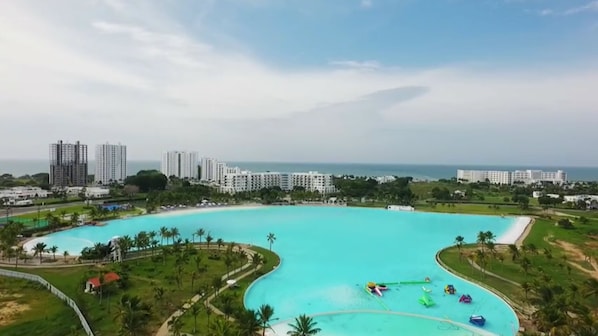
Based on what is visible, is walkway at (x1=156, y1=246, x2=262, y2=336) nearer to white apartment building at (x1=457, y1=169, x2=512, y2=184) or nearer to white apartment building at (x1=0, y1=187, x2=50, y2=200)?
white apartment building at (x1=0, y1=187, x2=50, y2=200)

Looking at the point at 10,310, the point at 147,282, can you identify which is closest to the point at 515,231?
the point at 147,282

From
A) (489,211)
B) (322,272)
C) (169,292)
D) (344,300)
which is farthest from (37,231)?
(489,211)

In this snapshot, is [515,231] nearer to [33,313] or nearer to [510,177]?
[33,313]

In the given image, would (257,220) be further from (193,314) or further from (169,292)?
(193,314)

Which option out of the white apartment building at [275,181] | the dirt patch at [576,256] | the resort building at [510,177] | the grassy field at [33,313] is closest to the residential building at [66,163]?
the white apartment building at [275,181]

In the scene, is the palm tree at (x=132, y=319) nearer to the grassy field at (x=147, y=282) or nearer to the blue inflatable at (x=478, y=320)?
the grassy field at (x=147, y=282)
